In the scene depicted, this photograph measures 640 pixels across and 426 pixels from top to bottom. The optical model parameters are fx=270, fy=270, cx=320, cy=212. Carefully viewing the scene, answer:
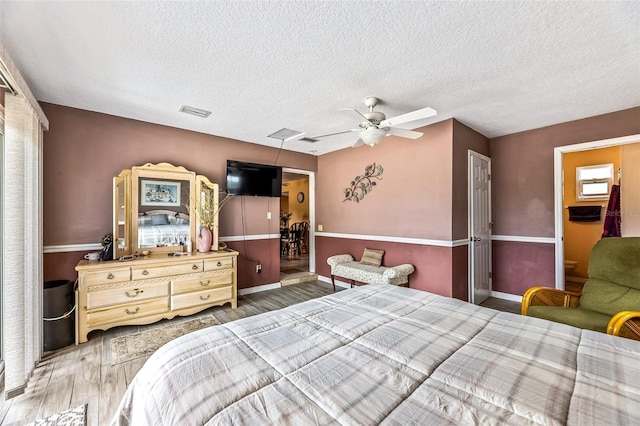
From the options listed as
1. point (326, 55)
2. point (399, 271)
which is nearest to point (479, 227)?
point (399, 271)

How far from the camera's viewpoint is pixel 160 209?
3.57 m

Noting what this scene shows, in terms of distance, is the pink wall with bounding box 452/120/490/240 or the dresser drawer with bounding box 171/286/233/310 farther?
the pink wall with bounding box 452/120/490/240

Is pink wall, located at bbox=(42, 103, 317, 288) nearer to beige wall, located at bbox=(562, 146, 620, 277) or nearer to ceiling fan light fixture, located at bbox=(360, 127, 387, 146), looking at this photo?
ceiling fan light fixture, located at bbox=(360, 127, 387, 146)

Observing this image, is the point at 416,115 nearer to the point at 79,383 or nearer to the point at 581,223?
the point at 79,383

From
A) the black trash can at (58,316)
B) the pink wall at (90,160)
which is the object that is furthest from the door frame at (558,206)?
the black trash can at (58,316)

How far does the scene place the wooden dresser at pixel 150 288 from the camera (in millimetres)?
2779

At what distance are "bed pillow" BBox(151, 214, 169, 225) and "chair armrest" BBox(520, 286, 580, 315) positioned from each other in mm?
4137

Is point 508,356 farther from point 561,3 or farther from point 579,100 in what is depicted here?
point 579,100

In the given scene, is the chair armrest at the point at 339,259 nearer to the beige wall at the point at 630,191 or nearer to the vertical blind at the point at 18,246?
the vertical blind at the point at 18,246

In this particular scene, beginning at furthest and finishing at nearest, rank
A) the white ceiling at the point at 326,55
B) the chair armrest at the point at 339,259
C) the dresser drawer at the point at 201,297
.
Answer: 1. the chair armrest at the point at 339,259
2. the dresser drawer at the point at 201,297
3. the white ceiling at the point at 326,55

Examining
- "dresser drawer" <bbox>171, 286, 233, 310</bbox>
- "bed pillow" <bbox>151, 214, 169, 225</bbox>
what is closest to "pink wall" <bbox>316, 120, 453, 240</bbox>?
"dresser drawer" <bbox>171, 286, 233, 310</bbox>

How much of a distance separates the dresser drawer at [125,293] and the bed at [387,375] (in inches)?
86.0

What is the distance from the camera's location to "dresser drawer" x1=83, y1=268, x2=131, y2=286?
2.78m

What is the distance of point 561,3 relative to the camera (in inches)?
62.1
